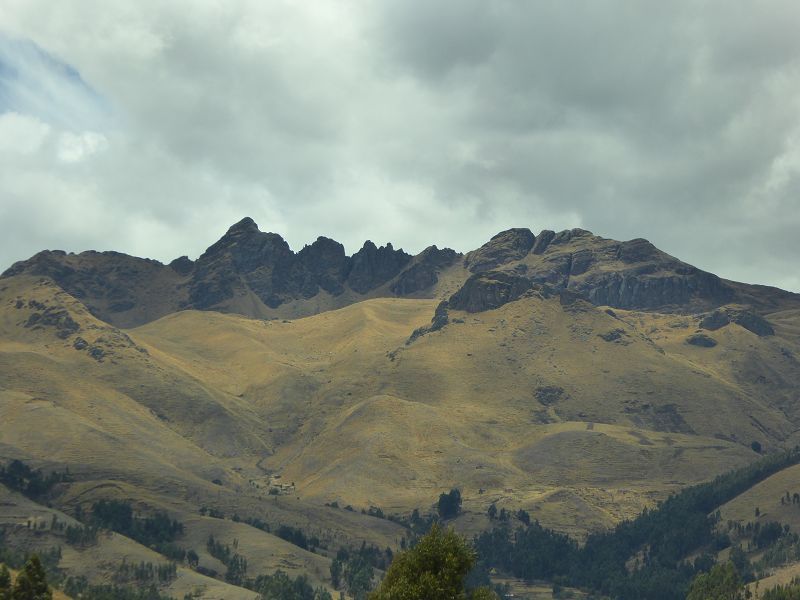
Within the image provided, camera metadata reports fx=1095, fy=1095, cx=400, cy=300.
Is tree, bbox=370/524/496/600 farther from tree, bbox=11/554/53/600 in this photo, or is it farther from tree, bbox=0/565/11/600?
tree, bbox=0/565/11/600

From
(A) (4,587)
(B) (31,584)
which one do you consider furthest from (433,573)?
(A) (4,587)

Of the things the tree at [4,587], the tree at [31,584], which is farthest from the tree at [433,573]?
the tree at [4,587]

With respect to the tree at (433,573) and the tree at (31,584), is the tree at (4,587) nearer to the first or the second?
the tree at (31,584)

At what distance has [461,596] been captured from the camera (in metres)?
95.8

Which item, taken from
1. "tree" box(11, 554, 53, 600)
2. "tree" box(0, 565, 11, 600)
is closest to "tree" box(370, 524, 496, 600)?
"tree" box(11, 554, 53, 600)

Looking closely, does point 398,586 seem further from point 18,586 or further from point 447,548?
point 18,586

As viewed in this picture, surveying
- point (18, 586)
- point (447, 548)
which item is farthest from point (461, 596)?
point (18, 586)

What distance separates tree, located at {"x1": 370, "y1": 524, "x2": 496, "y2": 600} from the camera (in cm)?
9506

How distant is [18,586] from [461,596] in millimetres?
69255

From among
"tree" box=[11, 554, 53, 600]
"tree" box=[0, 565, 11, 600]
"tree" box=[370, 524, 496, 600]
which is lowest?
"tree" box=[0, 565, 11, 600]

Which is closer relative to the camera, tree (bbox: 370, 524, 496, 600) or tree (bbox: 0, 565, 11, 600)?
tree (bbox: 370, 524, 496, 600)

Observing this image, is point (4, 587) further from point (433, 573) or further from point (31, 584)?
point (433, 573)

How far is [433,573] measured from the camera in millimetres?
97188

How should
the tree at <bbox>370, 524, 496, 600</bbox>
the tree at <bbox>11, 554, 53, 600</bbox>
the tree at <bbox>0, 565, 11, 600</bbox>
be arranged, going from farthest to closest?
the tree at <bbox>0, 565, 11, 600</bbox> < the tree at <bbox>11, 554, 53, 600</bbox> < the tree at <bbox>370, 524, 496, 600</bbox>
